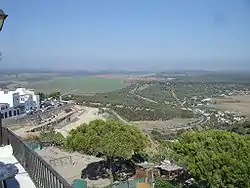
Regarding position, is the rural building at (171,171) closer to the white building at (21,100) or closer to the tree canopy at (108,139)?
the tree canopy at (108,139)

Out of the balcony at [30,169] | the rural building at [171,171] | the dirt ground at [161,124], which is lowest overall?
the dirt ground at [161,124]

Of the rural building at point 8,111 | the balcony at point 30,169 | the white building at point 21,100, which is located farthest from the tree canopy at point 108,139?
the white building at point 21,100

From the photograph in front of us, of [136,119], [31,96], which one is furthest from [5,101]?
[136,119]

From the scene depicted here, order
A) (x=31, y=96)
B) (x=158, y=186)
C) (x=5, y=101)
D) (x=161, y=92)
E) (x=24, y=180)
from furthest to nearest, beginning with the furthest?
(x=161, y=92), (x=31, y=96), (x=5, y=101), (x=158, y=186), (x=24, y=180)

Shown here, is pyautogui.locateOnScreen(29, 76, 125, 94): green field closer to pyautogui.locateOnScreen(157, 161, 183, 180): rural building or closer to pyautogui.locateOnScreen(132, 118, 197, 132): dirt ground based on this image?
pyautogui.locateOnScreen(132, 118, 197, 132): dirt ground

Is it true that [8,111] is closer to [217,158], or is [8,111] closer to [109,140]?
[109,140]

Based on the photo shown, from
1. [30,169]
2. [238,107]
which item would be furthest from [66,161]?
[238,107]

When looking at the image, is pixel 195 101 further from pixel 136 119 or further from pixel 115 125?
pixel 115 125
